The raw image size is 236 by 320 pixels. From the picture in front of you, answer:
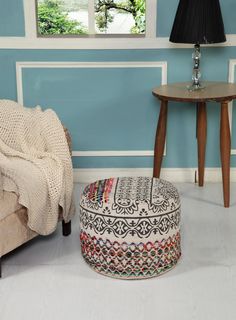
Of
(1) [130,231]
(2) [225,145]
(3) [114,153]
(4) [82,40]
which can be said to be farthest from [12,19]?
(1) [130,231]

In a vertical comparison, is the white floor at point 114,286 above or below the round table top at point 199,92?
below

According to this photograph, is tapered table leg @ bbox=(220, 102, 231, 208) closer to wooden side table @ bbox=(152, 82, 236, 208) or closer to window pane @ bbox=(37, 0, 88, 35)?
wooden side table @ bbox=(152, 82, 236, 208)

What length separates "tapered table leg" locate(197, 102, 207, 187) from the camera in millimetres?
3572

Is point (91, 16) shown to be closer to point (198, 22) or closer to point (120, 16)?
point (120, 16)

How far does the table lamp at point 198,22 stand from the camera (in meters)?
3.13

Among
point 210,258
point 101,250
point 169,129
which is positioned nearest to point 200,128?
point 169,129

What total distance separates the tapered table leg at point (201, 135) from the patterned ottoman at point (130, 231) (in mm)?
1064

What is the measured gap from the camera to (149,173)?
3822 mm

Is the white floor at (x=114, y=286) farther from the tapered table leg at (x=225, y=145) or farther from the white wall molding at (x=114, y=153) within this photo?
the white wall molding at (x=114, y=153)

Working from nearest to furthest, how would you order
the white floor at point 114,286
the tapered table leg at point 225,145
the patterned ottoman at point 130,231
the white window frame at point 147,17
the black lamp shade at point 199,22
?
1. the white floor at point 114,286
2. the patterned ottoman at point 130,231
3. the black lamp shade at point 199,22
4. the tapered table leg at point 225,145
5. the white window frame at point 147,17

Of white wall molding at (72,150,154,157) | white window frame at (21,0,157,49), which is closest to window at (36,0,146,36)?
white window frame at (21,0,157,49)

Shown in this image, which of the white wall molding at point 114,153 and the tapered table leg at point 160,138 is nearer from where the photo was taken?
the tapered table leg at point 160,138


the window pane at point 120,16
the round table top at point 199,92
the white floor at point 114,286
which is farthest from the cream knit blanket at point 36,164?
the window pane at point 120,16

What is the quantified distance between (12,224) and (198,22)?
57.7 inches
